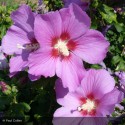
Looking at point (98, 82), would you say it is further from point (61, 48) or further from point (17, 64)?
point (17, 64)

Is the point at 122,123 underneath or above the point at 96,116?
underneath

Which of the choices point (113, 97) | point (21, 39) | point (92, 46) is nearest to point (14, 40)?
point (21, 39)

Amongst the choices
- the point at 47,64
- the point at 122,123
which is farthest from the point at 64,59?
the point at 122,123

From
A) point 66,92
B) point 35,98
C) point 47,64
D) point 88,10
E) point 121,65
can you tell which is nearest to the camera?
point 47,64

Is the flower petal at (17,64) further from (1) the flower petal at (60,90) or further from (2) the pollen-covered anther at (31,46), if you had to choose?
(1) the flower petal at (60,90)

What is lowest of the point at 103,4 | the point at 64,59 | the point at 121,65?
the point at 121,65

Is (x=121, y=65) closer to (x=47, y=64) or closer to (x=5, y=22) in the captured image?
(x=5, y=22)
